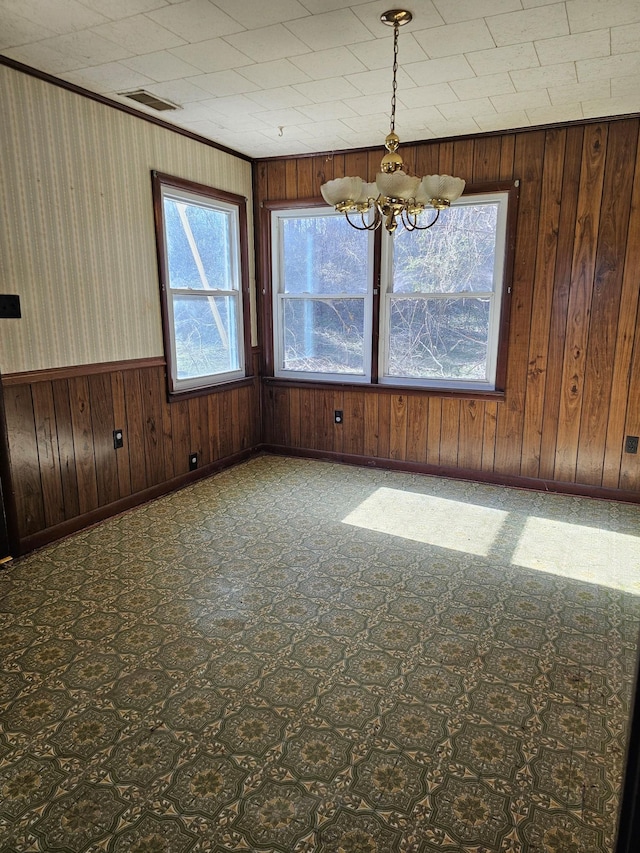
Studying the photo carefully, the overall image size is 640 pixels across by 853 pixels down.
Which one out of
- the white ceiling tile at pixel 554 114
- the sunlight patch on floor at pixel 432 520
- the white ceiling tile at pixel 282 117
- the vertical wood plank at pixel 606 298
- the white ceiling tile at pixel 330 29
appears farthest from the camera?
the vertical wood plank at pixel 606 298

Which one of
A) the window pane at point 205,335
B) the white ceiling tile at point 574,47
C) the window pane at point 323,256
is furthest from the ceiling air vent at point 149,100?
the white ceiling tile at point 574,47

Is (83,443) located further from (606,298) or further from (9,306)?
(606,298)

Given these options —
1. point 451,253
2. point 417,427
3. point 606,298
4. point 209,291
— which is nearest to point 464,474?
point 417,427

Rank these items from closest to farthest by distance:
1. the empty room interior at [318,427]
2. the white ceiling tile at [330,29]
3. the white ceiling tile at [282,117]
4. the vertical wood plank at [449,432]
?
the empty room interior at [318,427]
the white ceiling tile at [330,29]
the white ceiling tile at [282,117]
the vertical wood plank at [449,432]

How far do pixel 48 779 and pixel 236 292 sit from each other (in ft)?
12.9

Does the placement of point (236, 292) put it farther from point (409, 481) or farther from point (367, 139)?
point (409, 481)

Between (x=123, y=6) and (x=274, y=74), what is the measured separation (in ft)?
3.07

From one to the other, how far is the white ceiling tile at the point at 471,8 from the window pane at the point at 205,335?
2.64 m

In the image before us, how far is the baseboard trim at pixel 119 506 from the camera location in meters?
3.31

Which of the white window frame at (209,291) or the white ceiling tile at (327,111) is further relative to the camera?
the white window frame at (209,291)

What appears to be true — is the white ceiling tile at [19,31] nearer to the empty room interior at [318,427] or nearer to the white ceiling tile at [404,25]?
the empty room interior at [318,427]

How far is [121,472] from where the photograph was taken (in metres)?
3.88

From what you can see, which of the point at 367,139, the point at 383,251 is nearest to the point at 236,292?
the point at 383,251

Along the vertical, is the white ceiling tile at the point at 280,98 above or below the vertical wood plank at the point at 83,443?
above
